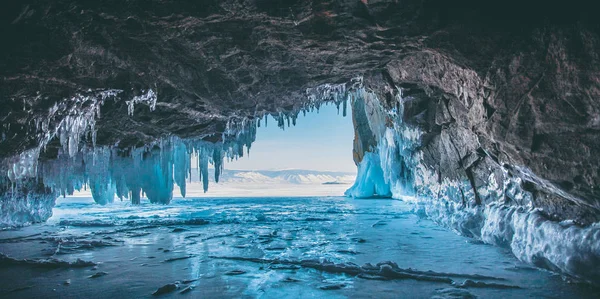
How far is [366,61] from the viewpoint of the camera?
646 cm

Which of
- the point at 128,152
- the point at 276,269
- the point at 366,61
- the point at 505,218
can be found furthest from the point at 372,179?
the point at 276,269

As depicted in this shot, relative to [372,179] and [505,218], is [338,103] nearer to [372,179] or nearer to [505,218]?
[505,218]

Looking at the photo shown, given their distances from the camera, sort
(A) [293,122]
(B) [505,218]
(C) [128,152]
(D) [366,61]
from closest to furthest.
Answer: (B) [505,218] < (D) [366,61] < (A) [293,122] < (C) [128,152]

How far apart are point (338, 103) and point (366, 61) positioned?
11.0ft

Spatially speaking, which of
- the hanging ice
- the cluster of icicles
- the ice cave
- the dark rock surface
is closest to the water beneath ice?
the ice cave

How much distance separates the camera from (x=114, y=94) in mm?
7164

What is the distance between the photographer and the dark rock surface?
390 centimetres

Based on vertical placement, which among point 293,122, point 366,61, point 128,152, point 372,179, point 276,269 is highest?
point 366,61

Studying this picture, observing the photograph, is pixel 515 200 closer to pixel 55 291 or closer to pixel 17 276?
pixel 55 291

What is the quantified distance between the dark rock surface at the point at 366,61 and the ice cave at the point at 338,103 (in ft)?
0.09

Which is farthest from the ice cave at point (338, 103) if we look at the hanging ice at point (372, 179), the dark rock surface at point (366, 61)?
the hanging ice at point (372, 179)

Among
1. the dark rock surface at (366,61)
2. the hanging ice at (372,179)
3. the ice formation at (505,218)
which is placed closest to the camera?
the dark rock surface at (366,61)

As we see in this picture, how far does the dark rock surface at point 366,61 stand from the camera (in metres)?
3.90

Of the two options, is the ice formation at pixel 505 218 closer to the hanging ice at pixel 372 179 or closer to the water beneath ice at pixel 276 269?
the water beneath ice at pixel 276 269
